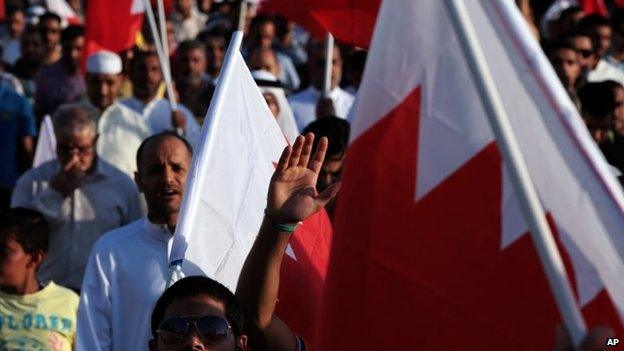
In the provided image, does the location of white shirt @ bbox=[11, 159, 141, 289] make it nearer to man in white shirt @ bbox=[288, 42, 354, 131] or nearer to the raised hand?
man in white shirt @ bbox=[288, 42, 354, 131]

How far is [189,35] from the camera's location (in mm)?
16250

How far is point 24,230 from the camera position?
24.7 ft

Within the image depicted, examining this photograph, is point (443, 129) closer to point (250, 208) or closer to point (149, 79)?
point (250, 208)

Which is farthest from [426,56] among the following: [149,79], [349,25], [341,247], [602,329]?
[149,79]

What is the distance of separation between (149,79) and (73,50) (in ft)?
5.96

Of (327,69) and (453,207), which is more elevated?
(453,207)

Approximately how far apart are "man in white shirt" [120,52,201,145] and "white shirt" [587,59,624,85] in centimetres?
280

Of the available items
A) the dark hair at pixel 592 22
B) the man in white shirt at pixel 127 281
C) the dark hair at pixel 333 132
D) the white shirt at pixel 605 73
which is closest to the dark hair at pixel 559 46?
the white shirt at pixel 605 73

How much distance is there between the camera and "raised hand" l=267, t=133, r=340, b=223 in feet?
15.8

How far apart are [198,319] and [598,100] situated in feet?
16.2

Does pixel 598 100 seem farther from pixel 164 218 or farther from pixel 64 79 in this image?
pixel 64 79

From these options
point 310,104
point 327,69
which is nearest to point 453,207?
point 327,69

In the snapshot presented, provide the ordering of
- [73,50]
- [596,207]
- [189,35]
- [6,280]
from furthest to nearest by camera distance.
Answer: [189,35] → [73,50] → [6,280] → [596,207]

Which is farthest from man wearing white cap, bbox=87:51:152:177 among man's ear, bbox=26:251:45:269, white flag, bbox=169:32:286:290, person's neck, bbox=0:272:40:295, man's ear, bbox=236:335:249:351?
man's ear, bbox=236:335:249:351
